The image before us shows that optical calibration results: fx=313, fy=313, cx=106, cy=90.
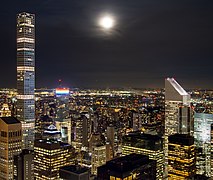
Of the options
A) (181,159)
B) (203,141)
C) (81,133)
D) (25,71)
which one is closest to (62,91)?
(25,71)

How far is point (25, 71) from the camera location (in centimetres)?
2362

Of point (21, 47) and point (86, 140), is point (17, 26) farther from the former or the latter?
point (86, 140)

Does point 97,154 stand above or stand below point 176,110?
below

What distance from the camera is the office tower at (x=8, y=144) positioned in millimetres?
15914

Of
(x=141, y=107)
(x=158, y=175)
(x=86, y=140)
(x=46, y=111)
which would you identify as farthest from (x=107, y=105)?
(x=158, y=175)

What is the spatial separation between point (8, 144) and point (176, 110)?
13.0 meters

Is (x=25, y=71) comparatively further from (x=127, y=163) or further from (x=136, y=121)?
(x=127, y=163)

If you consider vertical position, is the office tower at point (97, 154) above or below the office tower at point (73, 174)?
below

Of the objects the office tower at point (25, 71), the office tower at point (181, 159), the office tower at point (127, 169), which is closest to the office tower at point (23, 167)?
Result: the office tower at point (127, 169)

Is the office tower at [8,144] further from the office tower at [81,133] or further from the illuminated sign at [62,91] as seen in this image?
the illuminated sign at [62,91]

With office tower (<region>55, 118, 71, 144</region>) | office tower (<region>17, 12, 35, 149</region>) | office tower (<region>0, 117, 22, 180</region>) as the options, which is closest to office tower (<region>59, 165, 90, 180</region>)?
office tower (<region>0, 117, 22, 180</region>)

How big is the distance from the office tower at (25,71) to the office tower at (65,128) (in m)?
2.40

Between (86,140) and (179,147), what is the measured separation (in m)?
8.95

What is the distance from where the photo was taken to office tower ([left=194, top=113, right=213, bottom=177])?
17.2 meters
